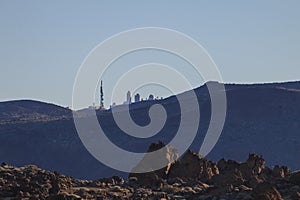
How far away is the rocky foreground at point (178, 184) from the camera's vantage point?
59.3 meters

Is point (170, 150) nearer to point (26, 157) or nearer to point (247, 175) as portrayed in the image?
point (247, 175)

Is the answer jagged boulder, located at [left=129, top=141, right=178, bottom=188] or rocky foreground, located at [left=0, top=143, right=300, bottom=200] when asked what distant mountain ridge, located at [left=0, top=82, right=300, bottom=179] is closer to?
jagged boulder, located at [left=129, top=141, right=178, bottom=188]

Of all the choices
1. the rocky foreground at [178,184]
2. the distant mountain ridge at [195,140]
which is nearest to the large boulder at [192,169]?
the rocky foreground at [178,184]

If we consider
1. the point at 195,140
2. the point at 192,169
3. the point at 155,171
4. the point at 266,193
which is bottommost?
the point at 266,193

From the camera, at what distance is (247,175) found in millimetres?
76375

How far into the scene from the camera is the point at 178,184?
71.5m

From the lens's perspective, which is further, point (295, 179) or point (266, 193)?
point (295, 179)

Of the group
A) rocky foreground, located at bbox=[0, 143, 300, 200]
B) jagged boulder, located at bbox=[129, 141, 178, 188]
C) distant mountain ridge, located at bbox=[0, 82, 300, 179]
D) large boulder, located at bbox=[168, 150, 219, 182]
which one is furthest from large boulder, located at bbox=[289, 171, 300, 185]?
distant mountain ridge, located at bbox=[0, 82, 300, 179]

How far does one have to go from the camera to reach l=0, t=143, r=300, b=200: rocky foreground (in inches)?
2333

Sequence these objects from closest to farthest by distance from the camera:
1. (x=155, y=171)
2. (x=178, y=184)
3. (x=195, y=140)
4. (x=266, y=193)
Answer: (x=266, y=193), (x=178, y=184), (x=155, y=171), (x=195, y=140)

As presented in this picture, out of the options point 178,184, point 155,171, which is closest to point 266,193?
point 178,184

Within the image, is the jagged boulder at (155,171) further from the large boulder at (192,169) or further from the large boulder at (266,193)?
the large boulder at (266,193)

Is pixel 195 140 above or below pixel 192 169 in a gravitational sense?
above

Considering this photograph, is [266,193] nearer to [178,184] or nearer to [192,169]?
[178,184]
